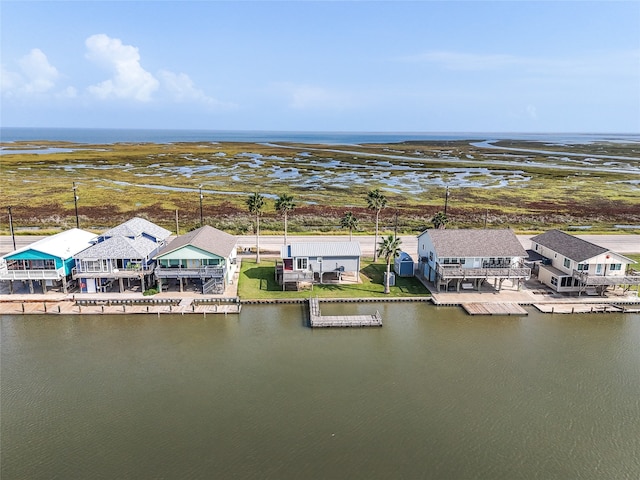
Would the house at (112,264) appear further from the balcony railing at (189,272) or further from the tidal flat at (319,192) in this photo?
the tidal flat at (319,192)

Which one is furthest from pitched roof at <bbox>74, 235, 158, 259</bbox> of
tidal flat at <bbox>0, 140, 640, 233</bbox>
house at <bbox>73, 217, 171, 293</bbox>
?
tidal flat at <bbox>0, 140, 640, 233</bbox>

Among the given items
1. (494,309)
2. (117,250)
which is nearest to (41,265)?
(117,250)

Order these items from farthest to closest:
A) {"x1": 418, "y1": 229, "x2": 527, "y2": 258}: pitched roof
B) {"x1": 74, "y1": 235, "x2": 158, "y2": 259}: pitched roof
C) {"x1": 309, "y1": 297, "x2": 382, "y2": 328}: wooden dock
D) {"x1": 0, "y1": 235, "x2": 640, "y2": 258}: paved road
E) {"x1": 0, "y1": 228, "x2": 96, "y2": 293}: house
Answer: {"x1": 0, "y1": 235, "x2": 640, "y2": 258}: paved road < {"x1": 418, "y1": 229, "x2": 527, "y2": 258}: pitched roof < {"x1": 74, "y1": 235, "x2": 158, "y2": 259}: pitched roof < {"x1": 0, "y1": 228, "x2": 96, "y2": 293}: house < {"x1": 309, "y1": 297, "x2": 382, "y2": 328}: wooden dock

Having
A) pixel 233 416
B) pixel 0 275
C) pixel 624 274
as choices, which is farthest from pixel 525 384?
pixel 0 275

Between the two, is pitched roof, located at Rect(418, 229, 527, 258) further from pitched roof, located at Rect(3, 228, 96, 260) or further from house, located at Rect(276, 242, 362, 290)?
pitched roof, located at Rect(3, 228, 96, 260)

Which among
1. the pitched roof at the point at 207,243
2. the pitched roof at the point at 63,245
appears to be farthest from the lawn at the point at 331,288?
the pitched roof at the point at 63,245
